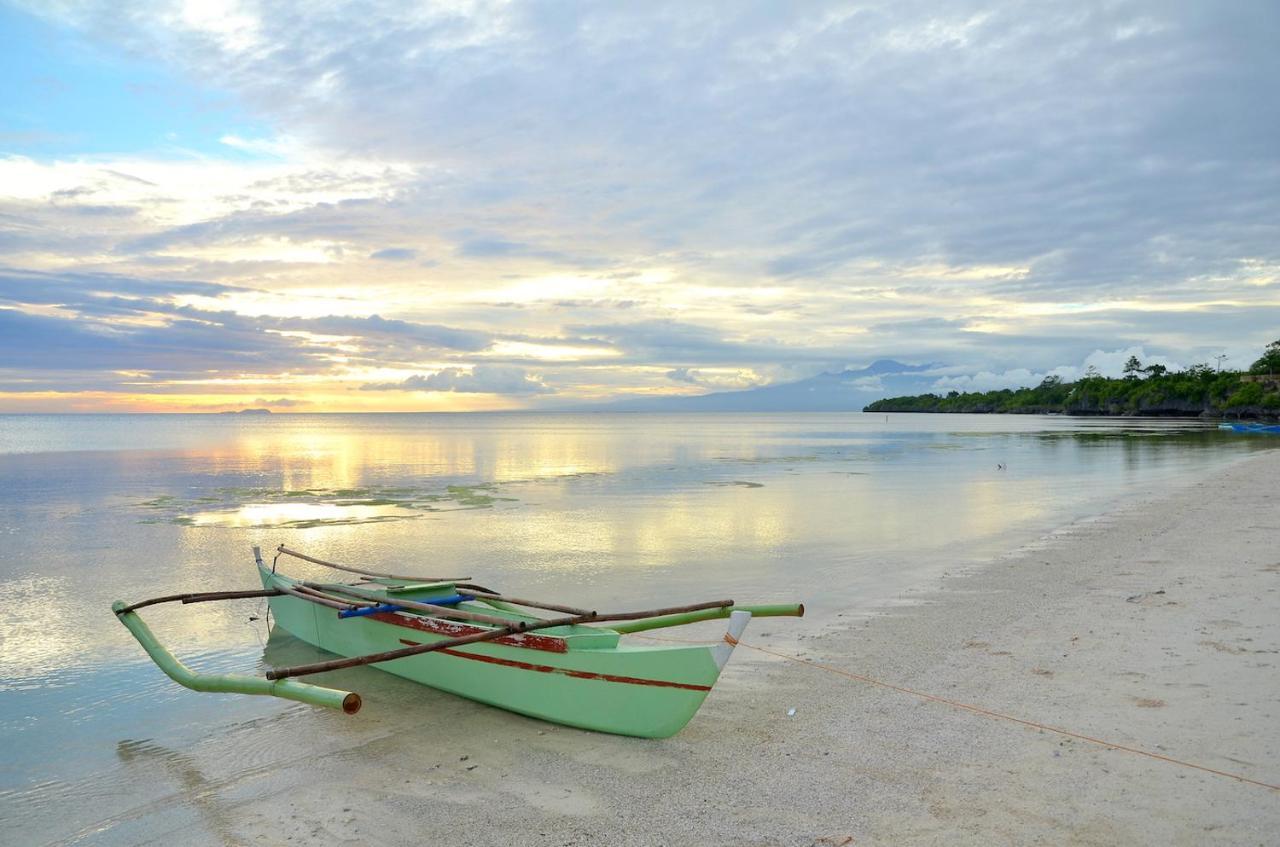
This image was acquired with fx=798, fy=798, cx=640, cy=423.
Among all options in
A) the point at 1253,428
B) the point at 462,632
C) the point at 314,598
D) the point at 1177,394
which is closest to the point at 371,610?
the point at 462,632

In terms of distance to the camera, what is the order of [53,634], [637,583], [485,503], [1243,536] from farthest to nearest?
[485,503] → [1243,536] → [637,583] → [53,634]

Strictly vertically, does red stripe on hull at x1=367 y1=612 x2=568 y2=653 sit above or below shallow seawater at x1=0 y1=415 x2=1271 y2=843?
above

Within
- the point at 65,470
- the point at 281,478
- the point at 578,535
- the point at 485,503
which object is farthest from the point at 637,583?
the point at 65,470

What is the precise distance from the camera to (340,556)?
1534cm

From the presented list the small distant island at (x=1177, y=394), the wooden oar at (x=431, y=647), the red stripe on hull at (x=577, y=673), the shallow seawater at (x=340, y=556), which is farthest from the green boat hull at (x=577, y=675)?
the small distant island at (x=1177, y=394)

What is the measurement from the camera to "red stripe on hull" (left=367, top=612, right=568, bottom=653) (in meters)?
6.21

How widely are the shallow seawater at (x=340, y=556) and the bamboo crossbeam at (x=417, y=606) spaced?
792mm

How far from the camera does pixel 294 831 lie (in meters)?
4.99

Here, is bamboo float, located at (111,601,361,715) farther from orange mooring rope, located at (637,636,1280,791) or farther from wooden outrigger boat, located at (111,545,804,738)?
orange mooring rope, located at (637,636,1280,791)

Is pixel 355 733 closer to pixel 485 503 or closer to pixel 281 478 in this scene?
pixel 485 503

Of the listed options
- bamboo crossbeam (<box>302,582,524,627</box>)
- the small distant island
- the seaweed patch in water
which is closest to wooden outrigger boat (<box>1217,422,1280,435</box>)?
the small distant island

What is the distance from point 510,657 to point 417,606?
4.38 feet

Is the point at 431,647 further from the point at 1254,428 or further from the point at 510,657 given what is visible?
the point at 1254,428

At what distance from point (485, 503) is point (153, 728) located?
16913 millimetres
